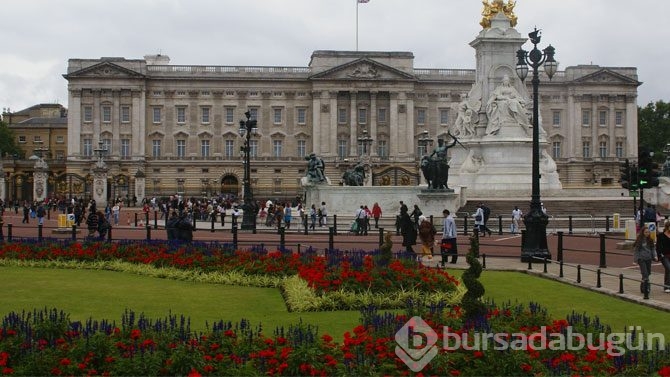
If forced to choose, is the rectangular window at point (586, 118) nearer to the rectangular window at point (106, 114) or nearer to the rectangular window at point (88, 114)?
the rectangular window at point (106, 114)

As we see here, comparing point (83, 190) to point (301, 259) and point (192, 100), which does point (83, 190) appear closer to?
point (192, 100)

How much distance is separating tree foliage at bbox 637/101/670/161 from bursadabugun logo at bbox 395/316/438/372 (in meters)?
112

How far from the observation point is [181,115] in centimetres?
10306

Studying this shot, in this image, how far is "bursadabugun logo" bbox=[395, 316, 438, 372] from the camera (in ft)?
30.0

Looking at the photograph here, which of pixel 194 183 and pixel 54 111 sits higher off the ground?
pixel 54 111

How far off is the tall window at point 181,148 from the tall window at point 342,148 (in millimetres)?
19243

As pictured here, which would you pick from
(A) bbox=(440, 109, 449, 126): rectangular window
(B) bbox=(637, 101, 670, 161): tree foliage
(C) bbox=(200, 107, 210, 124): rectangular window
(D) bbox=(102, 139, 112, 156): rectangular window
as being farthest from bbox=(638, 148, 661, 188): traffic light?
(B) bbox=(637, 101, 670, 161): tree foliage

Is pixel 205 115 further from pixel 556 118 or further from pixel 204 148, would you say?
pixel 556 118

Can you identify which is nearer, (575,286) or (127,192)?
(575,286)

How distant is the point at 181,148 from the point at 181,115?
13.6 ft

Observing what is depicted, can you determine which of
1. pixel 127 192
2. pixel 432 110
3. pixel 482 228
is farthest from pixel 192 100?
pixel 482 228

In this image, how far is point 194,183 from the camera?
102 m

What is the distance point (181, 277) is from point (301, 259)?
2785 mm

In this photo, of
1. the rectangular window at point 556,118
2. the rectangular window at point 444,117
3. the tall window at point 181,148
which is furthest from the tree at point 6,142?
the rectangular window at point 556,118
